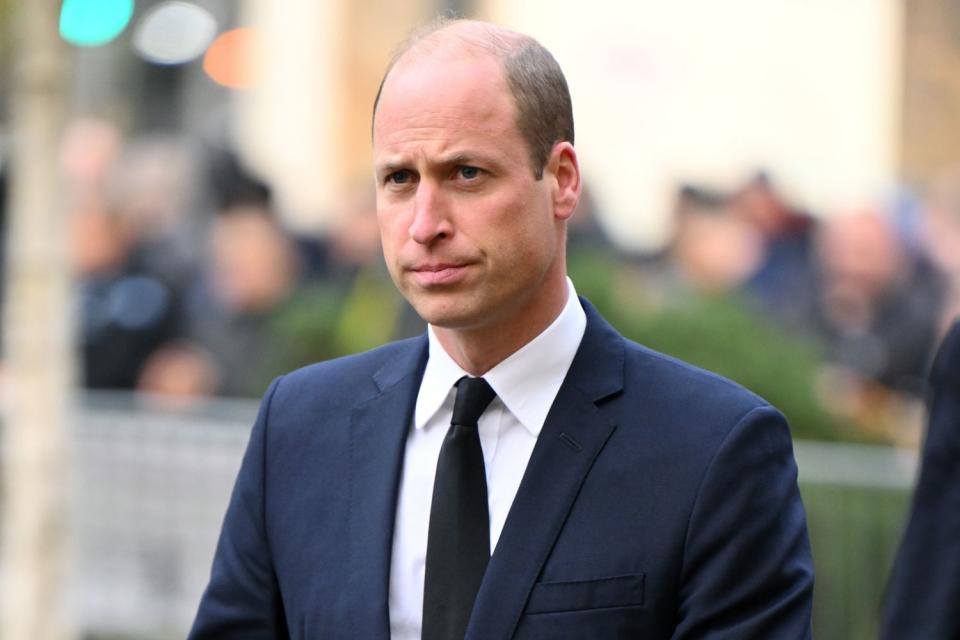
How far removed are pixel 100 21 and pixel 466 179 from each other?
1177cm

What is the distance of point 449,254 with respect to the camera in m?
2.93

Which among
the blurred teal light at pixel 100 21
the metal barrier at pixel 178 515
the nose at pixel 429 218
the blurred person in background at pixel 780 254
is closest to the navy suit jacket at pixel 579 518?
the nose at pixel 429 218

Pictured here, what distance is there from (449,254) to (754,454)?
0.60 m

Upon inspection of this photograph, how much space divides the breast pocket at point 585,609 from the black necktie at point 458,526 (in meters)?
0.11

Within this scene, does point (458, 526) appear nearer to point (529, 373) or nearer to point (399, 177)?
point (529, 373)

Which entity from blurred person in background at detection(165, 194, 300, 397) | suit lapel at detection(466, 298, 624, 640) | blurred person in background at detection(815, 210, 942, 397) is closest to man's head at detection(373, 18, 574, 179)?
suit lapel at detection(466, 298, 624, 640)

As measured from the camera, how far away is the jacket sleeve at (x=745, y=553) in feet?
9.44

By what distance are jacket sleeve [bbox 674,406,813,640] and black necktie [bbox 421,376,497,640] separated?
1.14ft

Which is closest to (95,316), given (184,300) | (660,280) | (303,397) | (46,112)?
(184,300)

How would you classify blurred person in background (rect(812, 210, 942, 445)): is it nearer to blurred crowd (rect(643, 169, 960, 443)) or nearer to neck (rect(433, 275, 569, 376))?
blurred crowd (rect(643, 169, 960, 443))

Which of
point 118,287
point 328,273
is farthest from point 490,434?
point 118,287

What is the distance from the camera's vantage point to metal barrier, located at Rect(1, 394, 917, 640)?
24.1ft

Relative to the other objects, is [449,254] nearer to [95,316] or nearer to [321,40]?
[95,316]

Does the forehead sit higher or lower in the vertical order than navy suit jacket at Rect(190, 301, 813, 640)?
higher
